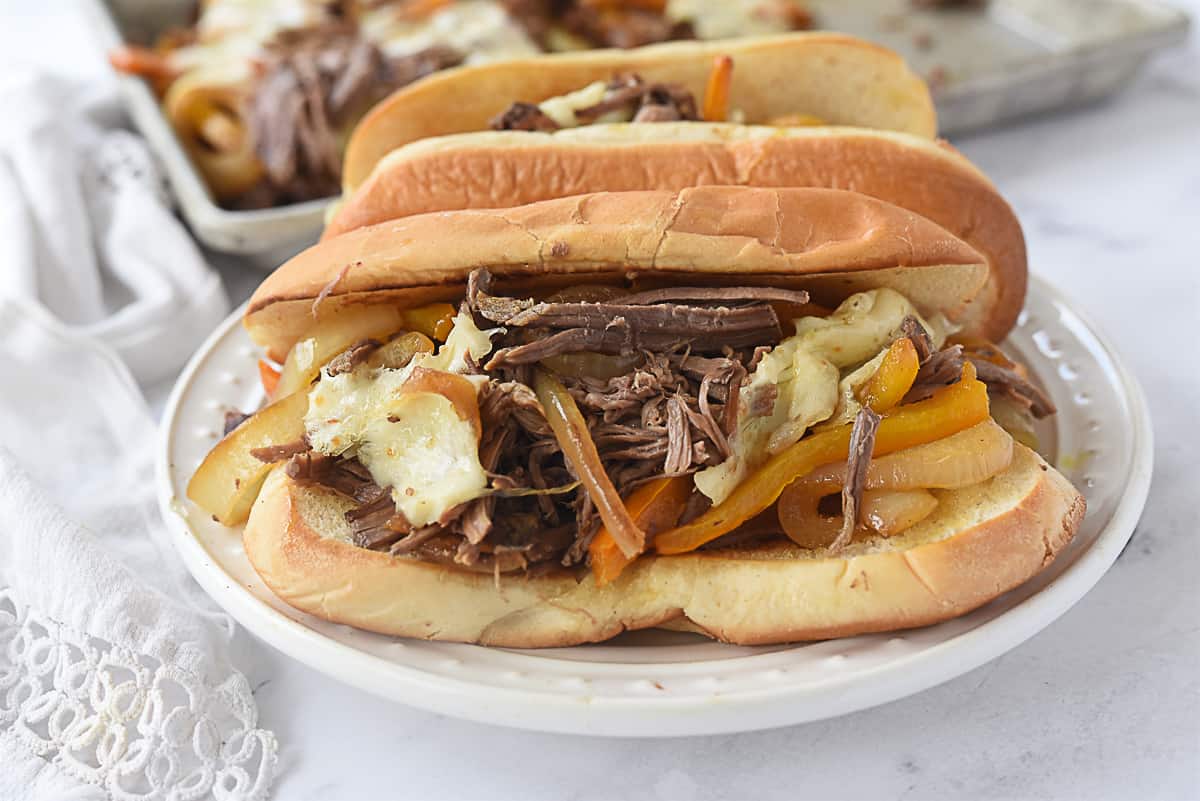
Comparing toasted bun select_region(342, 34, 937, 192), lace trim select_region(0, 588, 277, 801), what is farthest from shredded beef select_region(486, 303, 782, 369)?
toasted bun select_region(342, 34, 937, 192)

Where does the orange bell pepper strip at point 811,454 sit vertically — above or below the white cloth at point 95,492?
above

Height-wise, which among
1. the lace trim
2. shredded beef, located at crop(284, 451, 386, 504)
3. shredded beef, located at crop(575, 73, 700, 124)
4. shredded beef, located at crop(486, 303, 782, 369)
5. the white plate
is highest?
shredded beef, located at crop(575, 73, 700, 124)

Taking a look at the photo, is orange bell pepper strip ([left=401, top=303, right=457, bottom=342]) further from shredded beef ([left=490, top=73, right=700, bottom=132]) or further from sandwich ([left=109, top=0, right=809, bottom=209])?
sandwich ([left=109, top=0, right=809, bottom=209])

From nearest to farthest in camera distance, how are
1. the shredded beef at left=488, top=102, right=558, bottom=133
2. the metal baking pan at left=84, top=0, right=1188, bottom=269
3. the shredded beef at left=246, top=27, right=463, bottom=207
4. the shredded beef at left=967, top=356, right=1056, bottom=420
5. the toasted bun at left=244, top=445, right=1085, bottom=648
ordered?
the toasted bun at left=244, top=445, right=1085, bottom=648 → the shredded beef at left=967, top=356, right=1056, bottom=420 → the shredded beef at left=488, top=102, right=558, bottom=133 → the metal baking pan at left=84, top=0, right=1188, bottom=269 → the shredded beef at left=246, top=27, right=463, bottom=207

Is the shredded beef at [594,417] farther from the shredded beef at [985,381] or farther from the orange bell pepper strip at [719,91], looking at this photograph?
the orange bell pepper strip at [719,91]

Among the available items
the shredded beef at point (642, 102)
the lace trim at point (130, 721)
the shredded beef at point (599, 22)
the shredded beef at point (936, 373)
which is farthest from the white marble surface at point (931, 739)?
the shredded beef at point (599, 22)

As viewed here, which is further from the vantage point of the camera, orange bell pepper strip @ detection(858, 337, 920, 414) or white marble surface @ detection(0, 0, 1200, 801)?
orange bell pepper strip @ detection(858, 337, 920, 414)
